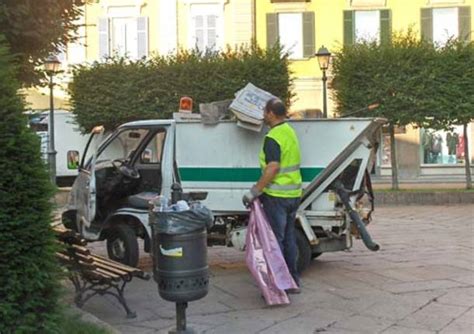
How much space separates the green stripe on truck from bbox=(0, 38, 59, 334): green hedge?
406 centimetres

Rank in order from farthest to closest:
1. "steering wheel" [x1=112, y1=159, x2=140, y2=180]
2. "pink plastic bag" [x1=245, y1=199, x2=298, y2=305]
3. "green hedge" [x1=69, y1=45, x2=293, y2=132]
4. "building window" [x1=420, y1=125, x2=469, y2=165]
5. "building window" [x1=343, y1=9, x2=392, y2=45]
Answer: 1. "building window" [x1=420, y1=125, x2=469, y2=165]
2. "building window" [x1=343, y1=9, x2=392, y2=45]
3. "green hedge" [x1=69, y1=45, x2=293, y2=132]
4. "steering wheel" [x1=112, y1=159, x2=140, y2=180]
5. "pink plastic bag" [x1=245, y1=199, x2=298, y2=305]

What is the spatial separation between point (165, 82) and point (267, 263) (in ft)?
50.6

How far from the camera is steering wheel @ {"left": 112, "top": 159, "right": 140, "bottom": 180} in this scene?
823 cm

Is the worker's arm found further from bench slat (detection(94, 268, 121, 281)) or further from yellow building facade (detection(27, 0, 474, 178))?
yellow building facade (detection(27, 0, 474, 178))

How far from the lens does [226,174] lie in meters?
7.86

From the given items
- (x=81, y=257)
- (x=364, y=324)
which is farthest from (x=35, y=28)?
(x=364, y=324)

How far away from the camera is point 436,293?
22.3 feet

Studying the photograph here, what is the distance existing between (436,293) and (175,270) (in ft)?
10.4

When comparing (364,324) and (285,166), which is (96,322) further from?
(285,166)

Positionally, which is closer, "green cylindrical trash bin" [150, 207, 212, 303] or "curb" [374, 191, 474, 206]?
"green cylindrical trash bin" [150, 207, 212, 303]

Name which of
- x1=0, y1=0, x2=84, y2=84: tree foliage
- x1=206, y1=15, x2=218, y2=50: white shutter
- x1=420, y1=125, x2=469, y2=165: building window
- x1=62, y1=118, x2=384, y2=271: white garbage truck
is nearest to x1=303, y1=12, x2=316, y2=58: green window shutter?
x1=206, y1=15, x2=218, y2=50: white shutter

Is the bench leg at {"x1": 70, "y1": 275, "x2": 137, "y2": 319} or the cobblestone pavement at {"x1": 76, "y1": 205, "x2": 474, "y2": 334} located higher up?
the bench leg at {"x1": 70, "y1": 275, "x2": 137, "y2": 319}

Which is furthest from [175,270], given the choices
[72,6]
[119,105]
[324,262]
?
[119,105]

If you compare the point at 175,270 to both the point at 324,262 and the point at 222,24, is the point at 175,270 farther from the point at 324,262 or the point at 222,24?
the point at 222,24
